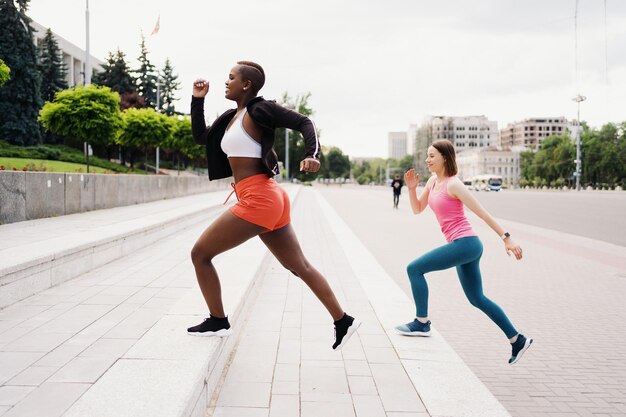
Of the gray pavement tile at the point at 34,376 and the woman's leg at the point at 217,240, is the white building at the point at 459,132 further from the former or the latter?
the gray pavement tile at the point at 34,376

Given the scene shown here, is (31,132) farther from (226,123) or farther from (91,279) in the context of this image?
(226,123)

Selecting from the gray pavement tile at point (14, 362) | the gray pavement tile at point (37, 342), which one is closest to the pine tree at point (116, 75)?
the gray pavement tile at point (37, 342)

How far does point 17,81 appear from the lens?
4034 centimetres

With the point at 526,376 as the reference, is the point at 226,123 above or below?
above

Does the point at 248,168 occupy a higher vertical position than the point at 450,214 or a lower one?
higher

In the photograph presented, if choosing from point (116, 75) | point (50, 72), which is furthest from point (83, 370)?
point (116, 75)

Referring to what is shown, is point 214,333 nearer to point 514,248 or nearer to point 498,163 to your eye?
point 514,248

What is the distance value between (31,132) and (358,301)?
42.0m

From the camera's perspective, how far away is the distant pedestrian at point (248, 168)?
3379 millimetres

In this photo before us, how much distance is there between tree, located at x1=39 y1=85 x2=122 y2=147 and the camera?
65.1 ft

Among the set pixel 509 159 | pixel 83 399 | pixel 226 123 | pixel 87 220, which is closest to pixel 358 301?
pixel 226 123

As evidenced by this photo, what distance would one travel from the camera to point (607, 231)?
14.8 m

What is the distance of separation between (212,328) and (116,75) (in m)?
59.8

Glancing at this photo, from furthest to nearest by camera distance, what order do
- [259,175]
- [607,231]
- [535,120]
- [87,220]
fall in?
1. [535,120]
2. [607,231]
3. [87,220]
4. [259,175]
